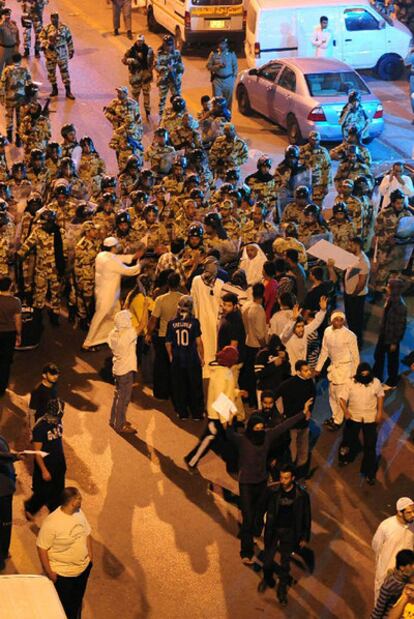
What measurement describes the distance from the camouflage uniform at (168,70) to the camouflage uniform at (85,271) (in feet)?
27.0

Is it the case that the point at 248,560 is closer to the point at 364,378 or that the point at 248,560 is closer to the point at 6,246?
the point at 364,378

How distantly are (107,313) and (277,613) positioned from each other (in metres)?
4.88

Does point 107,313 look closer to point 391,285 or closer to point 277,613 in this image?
point 391,285

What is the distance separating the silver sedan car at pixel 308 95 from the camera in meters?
20.5

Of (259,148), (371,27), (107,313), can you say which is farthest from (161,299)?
(371,27)

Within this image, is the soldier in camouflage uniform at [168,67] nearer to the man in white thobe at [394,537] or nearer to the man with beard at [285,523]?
the man with beard at [285,523]

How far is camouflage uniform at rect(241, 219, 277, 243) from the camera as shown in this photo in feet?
47.5

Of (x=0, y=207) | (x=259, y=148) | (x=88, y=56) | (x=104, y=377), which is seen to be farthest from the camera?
(x=88, y=56)

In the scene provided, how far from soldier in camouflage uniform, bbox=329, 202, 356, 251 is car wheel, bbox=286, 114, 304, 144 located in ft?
21.8

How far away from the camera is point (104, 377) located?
13.5 metres

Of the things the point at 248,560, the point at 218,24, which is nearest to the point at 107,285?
the point at 248,560

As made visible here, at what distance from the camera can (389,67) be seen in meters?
25.2

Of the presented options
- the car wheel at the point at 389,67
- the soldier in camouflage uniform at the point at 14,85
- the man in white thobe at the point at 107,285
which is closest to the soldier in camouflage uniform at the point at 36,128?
the soldier in camouflage uniform at the point at 14,85

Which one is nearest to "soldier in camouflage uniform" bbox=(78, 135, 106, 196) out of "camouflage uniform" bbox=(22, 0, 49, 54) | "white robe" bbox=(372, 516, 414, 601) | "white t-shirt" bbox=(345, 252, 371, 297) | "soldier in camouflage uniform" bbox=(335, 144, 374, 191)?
"soldier in camouflage uniform" bbox=(335, 144, 374, 191)
